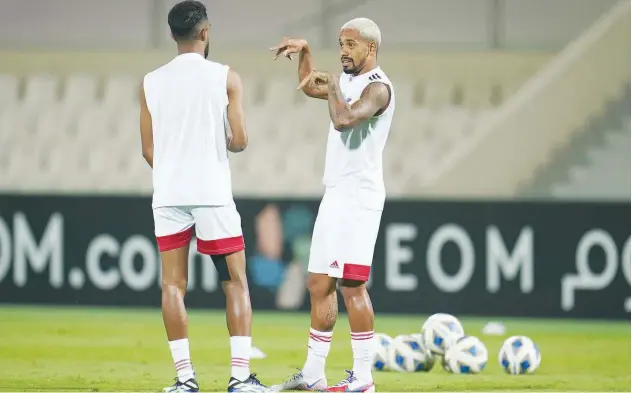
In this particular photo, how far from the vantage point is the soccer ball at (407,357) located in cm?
859

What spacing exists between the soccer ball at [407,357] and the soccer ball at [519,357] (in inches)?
20.4

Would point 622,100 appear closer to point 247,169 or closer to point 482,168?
point 482,168

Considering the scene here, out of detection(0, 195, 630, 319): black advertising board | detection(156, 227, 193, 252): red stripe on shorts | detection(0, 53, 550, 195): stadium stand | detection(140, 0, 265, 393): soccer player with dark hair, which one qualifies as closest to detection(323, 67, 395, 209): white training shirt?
detection(140, 0, 265, 393): soccer player with dark hair

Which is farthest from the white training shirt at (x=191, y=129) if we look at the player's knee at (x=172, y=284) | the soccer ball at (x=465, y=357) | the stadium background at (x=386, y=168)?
the stadium background at (x=386, y=168)

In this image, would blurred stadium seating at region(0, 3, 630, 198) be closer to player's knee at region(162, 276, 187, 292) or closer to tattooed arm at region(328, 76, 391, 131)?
tattooed arm at region(328, 76, 391, 131)

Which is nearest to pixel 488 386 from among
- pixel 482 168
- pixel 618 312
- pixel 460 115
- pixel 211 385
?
pixel 211 385

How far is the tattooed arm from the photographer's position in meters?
6.67

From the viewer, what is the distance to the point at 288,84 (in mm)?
15570

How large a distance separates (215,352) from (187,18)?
3965mm

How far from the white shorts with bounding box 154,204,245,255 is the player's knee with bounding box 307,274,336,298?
0.59 meters

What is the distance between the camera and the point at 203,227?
6.51 meters

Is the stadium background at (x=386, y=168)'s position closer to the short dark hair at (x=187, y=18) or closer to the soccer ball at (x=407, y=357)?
the soccer ball at (x=407, y=357)

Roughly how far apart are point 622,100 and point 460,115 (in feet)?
5.67

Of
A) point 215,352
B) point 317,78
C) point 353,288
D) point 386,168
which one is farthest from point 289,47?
point 386,168
